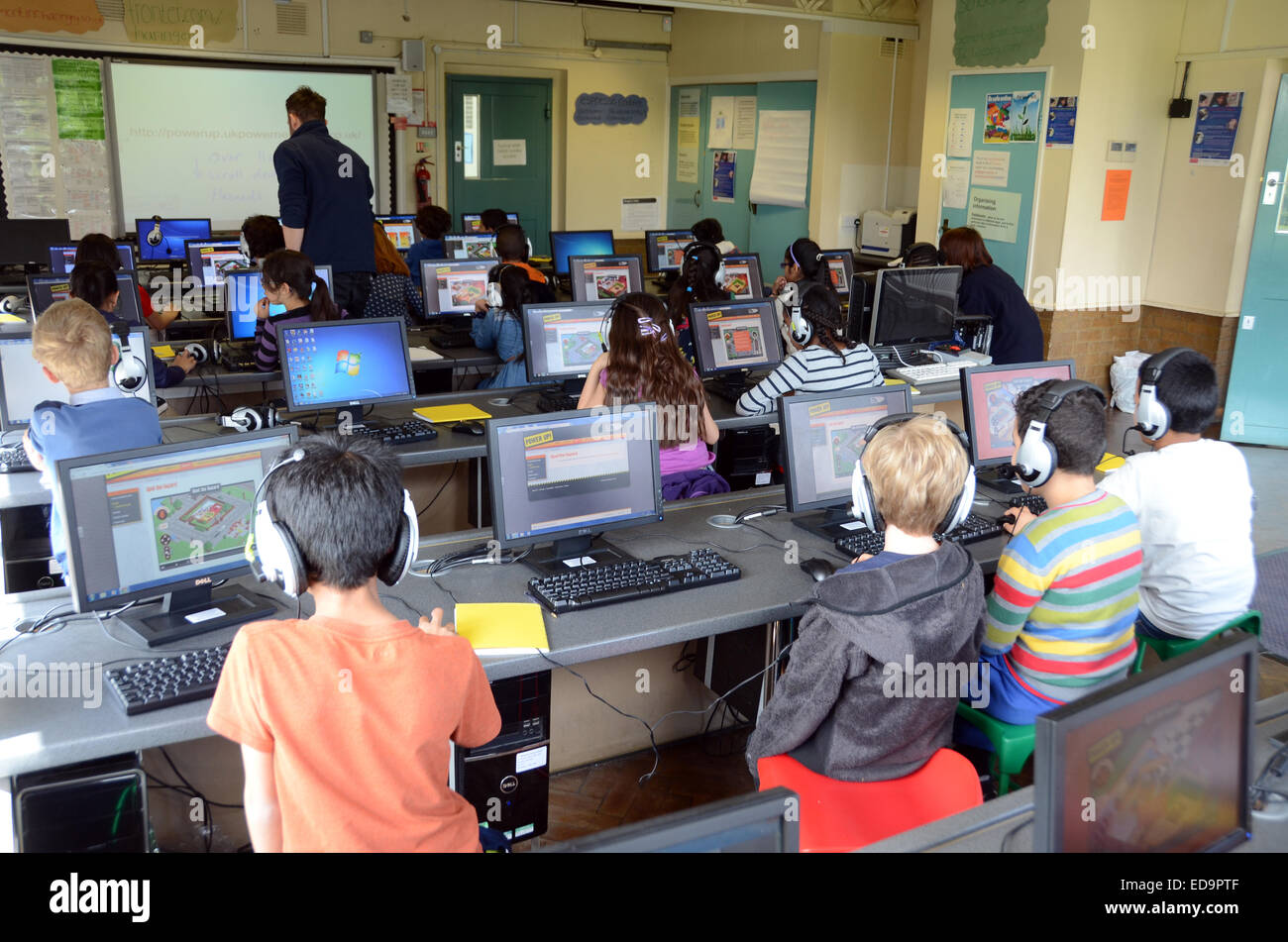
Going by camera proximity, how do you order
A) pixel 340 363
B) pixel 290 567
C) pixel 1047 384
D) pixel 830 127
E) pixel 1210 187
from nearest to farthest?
pixel 290 567 < pixel 1047 384 < pixel 340 363 < pixel 1210 187 < pixel 830 127

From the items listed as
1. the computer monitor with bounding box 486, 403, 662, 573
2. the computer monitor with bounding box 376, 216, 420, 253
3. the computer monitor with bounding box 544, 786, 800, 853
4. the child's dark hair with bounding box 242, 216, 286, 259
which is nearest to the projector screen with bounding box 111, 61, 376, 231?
the computer monitor with bounding box 376, 216, 420, 253

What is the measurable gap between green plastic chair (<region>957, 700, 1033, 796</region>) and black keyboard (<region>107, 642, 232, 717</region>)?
1563mm

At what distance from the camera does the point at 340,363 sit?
12.8ft

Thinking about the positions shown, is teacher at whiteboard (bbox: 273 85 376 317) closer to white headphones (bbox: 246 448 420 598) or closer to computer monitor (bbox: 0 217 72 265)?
computer monitor (bbox: 0 217 72 265)

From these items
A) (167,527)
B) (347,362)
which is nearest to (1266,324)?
(347,362)

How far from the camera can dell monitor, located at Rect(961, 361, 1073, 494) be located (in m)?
3.51

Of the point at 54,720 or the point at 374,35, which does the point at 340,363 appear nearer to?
→ the point at 54,720

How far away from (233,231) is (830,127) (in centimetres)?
492

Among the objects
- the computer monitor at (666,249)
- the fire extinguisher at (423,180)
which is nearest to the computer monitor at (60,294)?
the computer monitor at (666,249)

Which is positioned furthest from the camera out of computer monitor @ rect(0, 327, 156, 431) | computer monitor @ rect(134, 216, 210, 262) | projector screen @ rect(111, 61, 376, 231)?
projector screen @ rect(111, 61, 376, 231)

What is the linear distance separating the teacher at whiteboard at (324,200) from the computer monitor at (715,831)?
4.39 m

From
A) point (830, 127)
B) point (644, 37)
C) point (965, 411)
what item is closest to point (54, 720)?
point (965, 411)

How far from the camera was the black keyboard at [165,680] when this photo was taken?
2031 millimetres

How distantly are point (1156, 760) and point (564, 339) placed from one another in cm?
344
